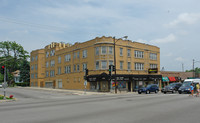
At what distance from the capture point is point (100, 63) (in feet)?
133

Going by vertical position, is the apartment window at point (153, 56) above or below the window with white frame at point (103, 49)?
below

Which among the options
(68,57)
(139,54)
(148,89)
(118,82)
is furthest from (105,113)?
(68,57)

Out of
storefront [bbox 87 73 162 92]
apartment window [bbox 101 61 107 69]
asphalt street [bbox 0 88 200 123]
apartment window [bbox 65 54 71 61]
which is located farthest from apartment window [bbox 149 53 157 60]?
asphalt street [bbox 0 88 200 123]

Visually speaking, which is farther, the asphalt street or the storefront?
the storefront

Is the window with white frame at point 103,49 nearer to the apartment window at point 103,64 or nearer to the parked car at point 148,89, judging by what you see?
the apartment window at point 103,64

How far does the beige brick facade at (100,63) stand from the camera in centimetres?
4069

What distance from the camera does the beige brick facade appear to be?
40688 millimetres

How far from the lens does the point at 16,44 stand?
7444cm

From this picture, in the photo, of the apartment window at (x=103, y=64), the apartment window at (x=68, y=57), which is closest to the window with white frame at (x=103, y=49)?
the apartment window at (x=103, y=64)

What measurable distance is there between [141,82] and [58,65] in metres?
22.0

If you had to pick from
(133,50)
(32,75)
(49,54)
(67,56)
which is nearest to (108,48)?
(133,50)

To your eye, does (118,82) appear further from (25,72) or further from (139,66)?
(25,72)

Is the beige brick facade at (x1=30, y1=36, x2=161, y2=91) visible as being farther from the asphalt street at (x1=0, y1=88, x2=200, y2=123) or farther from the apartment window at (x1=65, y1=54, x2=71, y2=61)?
the asphalt street at (x1=0, y1=88, x2=200, y2=123)

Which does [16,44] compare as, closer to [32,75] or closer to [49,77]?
[32,75]
